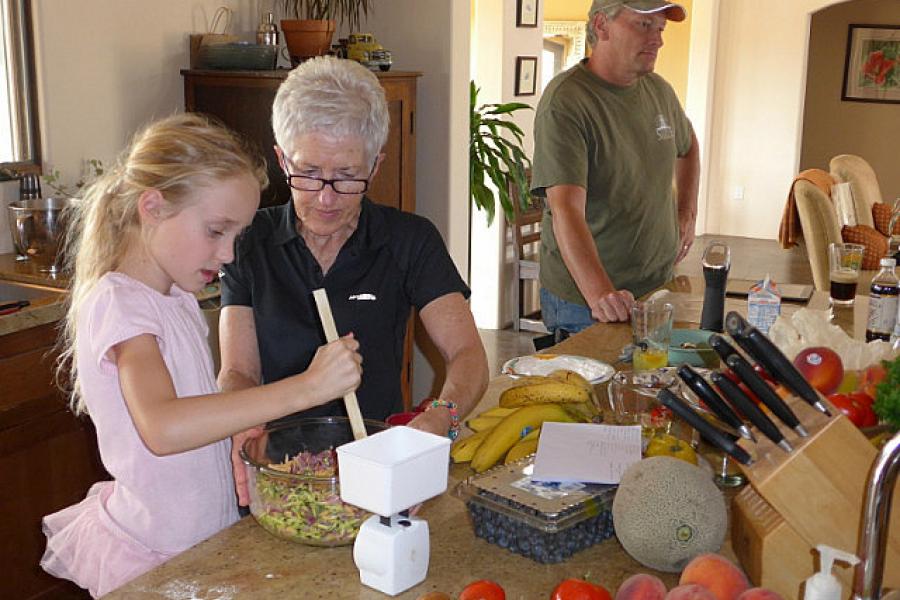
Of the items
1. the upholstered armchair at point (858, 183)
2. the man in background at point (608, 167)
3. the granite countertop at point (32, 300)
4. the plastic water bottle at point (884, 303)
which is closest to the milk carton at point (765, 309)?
the plastic water bottle at point (884, 303)

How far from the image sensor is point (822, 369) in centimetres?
164

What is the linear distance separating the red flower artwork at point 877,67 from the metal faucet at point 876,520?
10.5 metres

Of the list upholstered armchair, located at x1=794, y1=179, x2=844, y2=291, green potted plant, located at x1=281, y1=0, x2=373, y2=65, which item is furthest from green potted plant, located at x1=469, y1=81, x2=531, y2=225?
upholstered armchair, located at x1=794, y1=179, x2=844, y2=291

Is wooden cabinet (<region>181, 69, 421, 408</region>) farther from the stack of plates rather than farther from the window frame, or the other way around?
the window frame

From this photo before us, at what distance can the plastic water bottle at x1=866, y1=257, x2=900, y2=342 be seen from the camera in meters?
2.50

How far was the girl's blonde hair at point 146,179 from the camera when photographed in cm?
163

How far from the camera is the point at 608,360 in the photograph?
7.79ft

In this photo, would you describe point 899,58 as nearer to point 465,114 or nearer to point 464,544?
point 465,114

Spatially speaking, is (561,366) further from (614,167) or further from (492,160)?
(492,160)

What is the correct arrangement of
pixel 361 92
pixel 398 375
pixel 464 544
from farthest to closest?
pixel 398 375
pixel 361 92
pixel 464 544

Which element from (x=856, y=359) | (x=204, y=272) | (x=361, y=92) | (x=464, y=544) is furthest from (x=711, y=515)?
(x=361, y=92)

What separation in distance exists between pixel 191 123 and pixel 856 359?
1.26 m

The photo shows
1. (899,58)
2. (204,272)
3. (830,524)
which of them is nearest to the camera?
(830,524)

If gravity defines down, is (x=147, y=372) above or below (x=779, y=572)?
above
